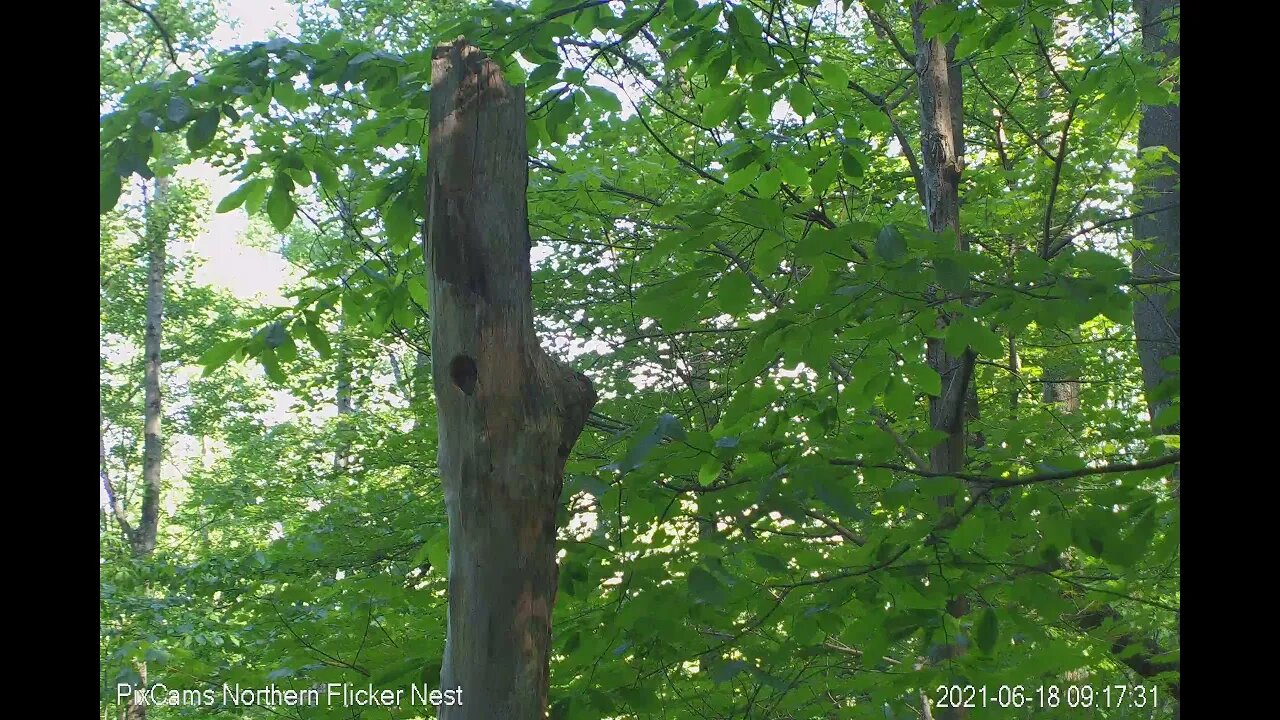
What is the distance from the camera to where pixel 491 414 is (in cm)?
195

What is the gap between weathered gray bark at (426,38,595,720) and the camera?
1.92 meters

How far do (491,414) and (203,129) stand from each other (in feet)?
3.48

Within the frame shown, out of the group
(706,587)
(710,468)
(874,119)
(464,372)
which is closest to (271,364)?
(464,372)

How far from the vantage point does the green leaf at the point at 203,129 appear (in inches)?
85.7

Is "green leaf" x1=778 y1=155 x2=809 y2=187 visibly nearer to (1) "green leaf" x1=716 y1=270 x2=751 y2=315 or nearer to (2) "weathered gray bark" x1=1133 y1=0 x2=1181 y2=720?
(1) "green leaf" x1=716 y1=270 x2=751 y2=315

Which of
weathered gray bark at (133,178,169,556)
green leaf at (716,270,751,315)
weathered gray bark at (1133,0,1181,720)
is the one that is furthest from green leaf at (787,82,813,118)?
weathered gray bark at (133,178,169,556)

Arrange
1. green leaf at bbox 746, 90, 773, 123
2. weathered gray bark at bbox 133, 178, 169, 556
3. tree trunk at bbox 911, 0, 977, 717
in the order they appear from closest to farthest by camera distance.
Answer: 1. green leaf at bbox 746, 90, 773, 123
2. tree trunk at bbox 911, 0, 977, 717
3. weathered gray bark at bbox 133, 178, 169, 556

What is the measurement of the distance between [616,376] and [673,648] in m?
2.63

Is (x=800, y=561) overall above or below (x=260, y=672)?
above

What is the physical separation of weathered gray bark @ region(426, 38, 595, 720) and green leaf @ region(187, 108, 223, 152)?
59 cm

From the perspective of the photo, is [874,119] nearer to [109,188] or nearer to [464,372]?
[464,372]
